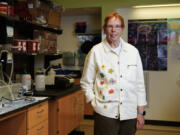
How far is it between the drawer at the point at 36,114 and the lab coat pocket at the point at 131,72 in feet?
3.35

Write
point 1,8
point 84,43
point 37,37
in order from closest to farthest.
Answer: point 1,8 → point 37,37 → point 84,43

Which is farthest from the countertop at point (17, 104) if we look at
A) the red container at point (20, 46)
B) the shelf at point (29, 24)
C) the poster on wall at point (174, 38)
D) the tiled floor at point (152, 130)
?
the poster on wall at point (174, 38)

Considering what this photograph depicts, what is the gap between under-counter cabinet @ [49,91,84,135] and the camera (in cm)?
259

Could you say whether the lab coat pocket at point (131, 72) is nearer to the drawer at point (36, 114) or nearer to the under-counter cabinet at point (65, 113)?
the drawer at point (36, 114)

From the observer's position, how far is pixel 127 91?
1.65 m

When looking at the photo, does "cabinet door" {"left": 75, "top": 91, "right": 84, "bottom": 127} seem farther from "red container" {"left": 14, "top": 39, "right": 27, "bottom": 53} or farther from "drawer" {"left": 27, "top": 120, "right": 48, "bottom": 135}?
"red container" {"left": 14, "top": 39, "right": 27, "bottom": 53}

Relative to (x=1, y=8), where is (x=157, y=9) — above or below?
above

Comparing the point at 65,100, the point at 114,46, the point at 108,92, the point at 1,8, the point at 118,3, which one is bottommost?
A: the point at 65,100

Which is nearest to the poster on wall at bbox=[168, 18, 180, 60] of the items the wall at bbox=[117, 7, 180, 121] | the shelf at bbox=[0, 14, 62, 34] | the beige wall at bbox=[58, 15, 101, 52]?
the wall at bbox=[117, 7, 180, 121]

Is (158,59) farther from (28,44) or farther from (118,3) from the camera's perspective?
(28,44)

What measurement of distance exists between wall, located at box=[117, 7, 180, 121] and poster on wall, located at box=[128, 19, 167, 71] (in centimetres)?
9

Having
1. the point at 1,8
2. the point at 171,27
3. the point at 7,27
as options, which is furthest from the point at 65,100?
the point at 171,27

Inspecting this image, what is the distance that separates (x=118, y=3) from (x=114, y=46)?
2511 mm

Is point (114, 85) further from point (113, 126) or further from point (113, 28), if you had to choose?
point (113, 28)
